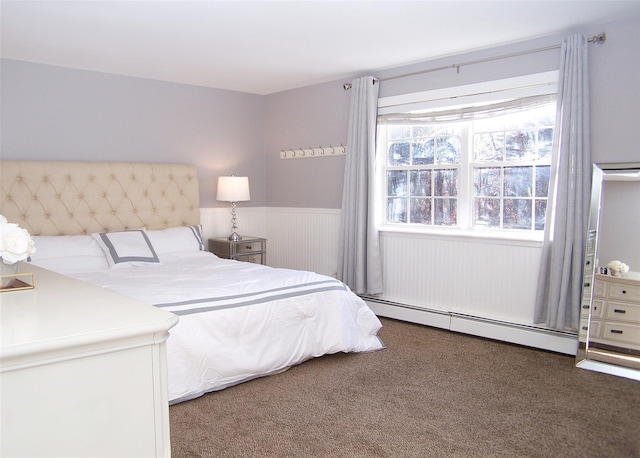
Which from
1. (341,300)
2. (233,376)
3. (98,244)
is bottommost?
(233,376)

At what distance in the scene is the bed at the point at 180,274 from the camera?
2.93 m

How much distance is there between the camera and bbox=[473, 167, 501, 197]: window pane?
4.10 meters

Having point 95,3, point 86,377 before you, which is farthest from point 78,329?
point 95,3

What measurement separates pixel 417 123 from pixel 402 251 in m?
1.13

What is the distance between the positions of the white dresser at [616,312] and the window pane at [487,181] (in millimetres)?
1064

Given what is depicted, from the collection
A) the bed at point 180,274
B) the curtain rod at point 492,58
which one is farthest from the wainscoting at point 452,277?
the curtain rod at point 492,58

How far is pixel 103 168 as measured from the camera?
445 centimetres

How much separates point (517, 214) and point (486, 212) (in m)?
0.26

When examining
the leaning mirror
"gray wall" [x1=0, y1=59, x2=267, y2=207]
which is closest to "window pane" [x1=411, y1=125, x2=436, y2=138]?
the leaning mirror

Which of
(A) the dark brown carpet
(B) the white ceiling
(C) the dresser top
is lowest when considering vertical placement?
(A) the dark brown carpet

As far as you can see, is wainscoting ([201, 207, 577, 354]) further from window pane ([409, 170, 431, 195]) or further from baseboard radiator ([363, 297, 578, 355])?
window pane ([409, 170, 431, 195])

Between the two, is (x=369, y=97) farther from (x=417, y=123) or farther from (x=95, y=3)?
(x=95, y=3)

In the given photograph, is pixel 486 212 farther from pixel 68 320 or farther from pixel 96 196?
pixel 68 320

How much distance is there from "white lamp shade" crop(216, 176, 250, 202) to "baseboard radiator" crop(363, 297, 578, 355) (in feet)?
5.23
